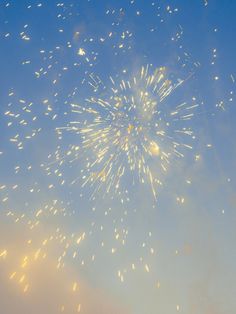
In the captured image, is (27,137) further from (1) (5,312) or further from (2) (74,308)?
(2) (74,308)

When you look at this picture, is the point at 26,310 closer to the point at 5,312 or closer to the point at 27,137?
the point at 5,312

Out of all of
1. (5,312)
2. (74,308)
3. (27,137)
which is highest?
(27,137)

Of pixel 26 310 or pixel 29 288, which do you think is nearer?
pixel 26 310

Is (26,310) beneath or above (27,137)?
beneath

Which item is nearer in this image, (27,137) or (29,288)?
(27,137)

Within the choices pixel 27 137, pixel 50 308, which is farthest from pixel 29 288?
pixel 27 137

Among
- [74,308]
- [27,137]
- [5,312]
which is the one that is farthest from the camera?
[74,308]

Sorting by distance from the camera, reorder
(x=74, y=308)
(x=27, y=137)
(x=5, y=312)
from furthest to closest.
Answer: (x=74, y=308) → (x=5, y=312) → (x=27, y=137)

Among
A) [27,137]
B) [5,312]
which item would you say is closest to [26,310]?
[5,312]

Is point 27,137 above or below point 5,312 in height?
above
